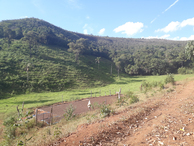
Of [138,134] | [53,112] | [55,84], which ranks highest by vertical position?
[138,134]

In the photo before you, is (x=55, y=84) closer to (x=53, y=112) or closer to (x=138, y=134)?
(x=53, y=112)

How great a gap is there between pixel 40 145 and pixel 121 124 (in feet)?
13.0

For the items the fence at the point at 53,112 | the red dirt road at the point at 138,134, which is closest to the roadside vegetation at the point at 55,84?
the fence at the point at 53,112

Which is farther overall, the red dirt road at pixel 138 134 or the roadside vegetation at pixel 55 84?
the roadside vegetation at pixel 55 84

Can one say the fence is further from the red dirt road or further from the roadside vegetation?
the red dirt road

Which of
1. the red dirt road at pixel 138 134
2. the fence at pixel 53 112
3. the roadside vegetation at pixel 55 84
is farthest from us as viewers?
the fence at pixel 53 112

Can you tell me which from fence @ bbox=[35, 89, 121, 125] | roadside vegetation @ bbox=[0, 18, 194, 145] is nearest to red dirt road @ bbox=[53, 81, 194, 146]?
roadside vegetation @ bbox=[0, 18, 194, 145]

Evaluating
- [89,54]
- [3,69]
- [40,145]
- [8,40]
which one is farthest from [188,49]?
[8,40]

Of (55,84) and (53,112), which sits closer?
(53,112)

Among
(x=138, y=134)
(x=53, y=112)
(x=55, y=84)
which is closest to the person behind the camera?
→ (x=138, y=134)

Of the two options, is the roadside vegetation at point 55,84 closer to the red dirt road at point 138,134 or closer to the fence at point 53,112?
the fence at point 53,112

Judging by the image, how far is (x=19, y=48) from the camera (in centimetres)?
5550

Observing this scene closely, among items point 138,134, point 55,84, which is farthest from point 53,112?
point 55,84

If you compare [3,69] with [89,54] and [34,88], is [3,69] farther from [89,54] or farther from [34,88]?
[89,54]
